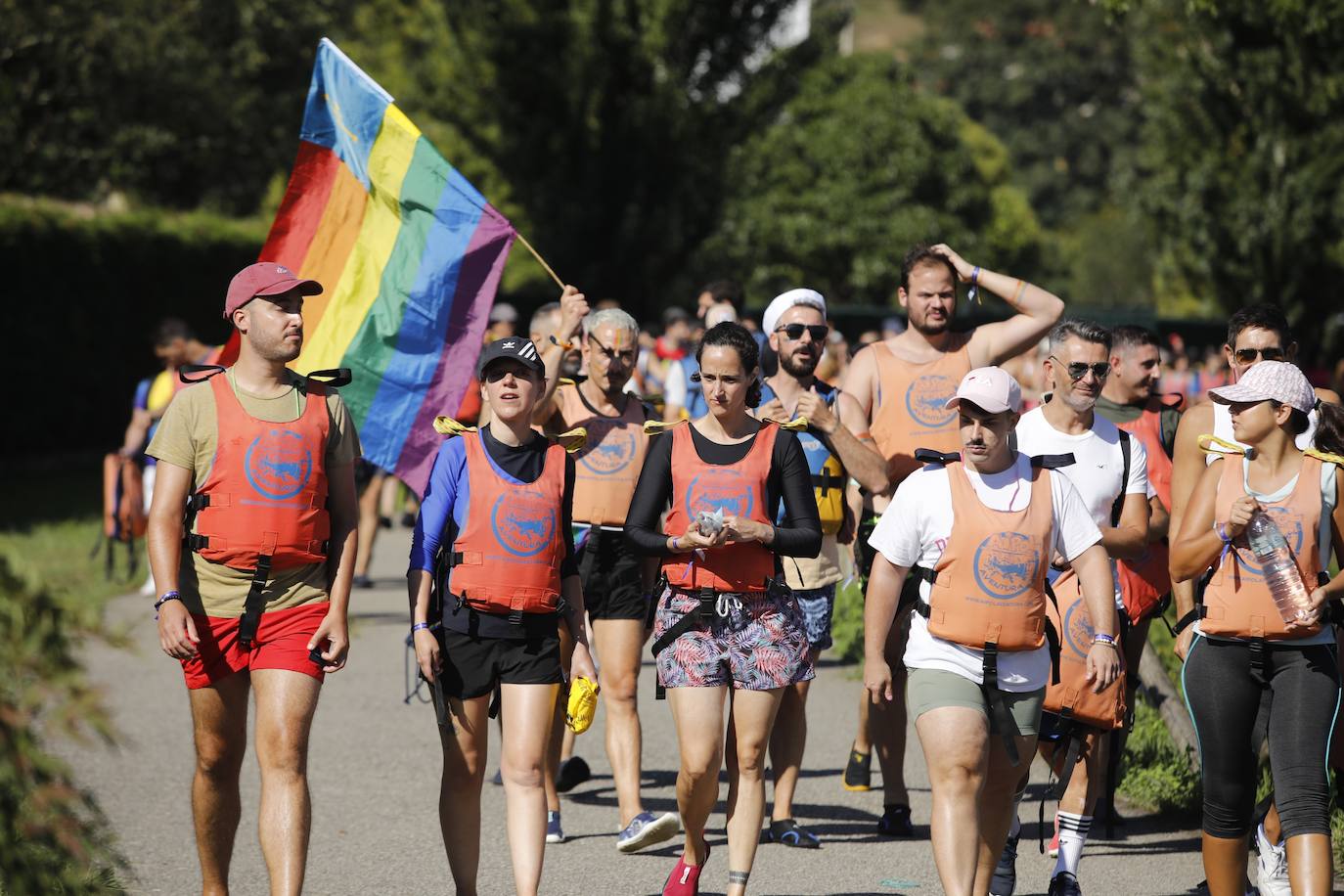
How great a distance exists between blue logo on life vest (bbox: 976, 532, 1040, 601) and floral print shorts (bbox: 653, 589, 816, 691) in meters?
1.00

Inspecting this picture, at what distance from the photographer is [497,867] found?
21.7 feet

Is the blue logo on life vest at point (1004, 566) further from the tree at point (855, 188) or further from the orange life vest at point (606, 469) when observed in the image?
the tree at point (855, 188)

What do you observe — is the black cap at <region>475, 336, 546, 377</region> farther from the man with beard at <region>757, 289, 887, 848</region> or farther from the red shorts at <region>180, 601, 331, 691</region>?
the man with beard at <region>757, 289, 887, 848</region>

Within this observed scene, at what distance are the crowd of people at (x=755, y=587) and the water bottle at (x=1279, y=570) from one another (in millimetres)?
11

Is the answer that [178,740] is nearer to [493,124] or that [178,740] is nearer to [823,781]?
Result: [823,781]

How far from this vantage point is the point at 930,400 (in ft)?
22.9

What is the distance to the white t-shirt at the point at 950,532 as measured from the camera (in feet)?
17.1

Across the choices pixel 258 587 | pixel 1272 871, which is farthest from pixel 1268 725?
pixel 258 587

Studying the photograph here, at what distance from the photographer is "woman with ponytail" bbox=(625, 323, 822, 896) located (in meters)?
5.82

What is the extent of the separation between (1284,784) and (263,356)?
138 inches

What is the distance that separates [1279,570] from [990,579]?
940mm

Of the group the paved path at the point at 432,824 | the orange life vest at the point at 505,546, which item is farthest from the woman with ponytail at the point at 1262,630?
the orange life vest at the point at 505,546

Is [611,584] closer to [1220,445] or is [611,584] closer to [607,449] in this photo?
[607,449]

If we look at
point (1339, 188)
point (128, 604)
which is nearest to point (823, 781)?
point (128, 604)
